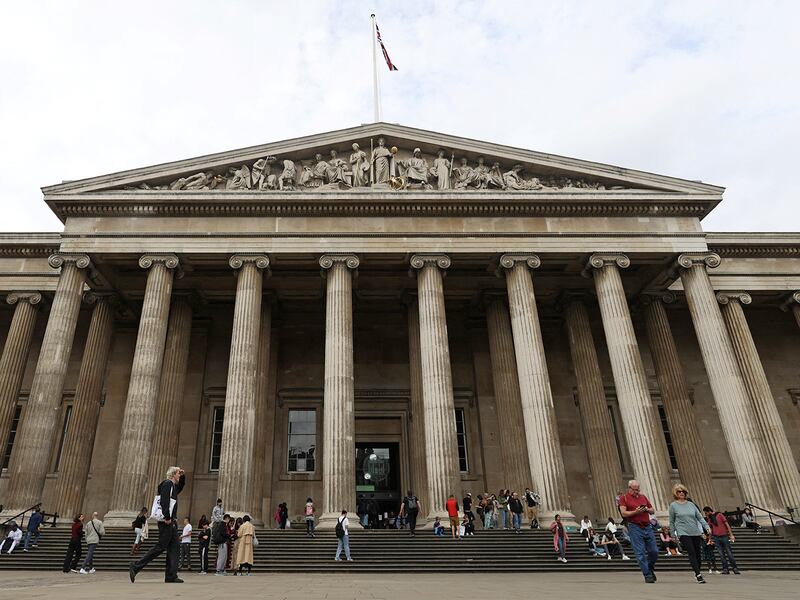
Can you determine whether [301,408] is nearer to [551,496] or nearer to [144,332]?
[144,332]

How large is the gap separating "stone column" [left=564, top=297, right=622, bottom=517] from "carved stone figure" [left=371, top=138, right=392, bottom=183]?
10551 mm

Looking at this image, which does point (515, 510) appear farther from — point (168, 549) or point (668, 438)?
point (668, 438)

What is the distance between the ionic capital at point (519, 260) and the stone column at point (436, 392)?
2.22 metres

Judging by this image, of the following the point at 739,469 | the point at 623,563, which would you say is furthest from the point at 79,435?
the point at 739,469

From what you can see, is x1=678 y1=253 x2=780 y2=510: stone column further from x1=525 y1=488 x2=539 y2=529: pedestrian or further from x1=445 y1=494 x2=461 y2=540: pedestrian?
x1=445 y1=494 x2=461 y2=540: pedestrian

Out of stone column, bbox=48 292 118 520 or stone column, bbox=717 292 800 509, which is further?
stone column, bbox=48 292 118 520

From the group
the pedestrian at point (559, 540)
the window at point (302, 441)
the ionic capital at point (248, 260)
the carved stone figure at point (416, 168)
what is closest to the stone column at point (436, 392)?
the carved stone figure at point (416, 168)

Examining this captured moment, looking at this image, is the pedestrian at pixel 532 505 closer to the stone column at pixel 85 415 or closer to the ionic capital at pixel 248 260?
the ionic capital at pixel 248 260

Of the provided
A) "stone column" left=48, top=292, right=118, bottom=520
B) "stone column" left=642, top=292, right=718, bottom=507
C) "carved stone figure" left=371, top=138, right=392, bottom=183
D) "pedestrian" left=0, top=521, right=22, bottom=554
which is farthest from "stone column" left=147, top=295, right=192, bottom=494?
"stone column" left=642, top=292, right=718, bottom=507

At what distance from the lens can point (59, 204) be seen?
878 inches

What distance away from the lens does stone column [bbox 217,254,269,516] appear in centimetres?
1878

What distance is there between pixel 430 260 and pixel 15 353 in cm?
1745

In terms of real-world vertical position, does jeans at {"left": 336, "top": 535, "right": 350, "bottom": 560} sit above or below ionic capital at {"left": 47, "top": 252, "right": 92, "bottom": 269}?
below

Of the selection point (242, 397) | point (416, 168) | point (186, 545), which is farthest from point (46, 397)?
point (416, 168)
